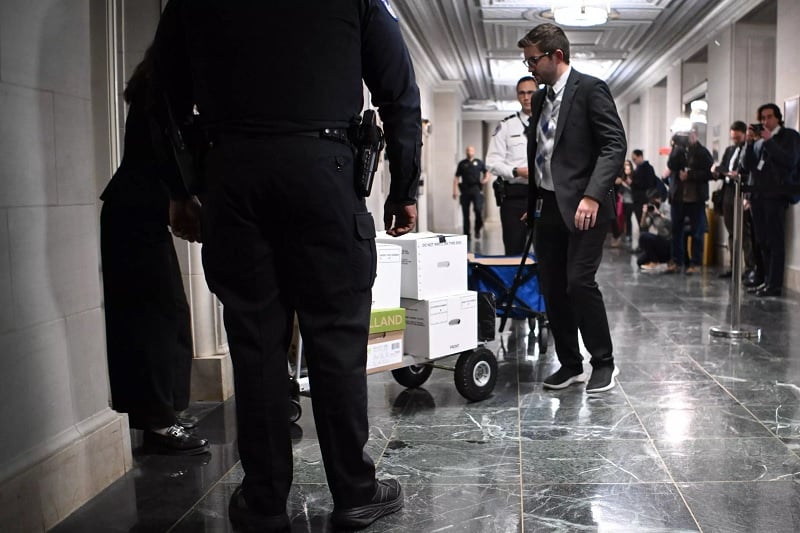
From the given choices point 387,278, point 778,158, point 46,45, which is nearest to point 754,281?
point 778,158

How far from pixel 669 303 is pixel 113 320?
541cm

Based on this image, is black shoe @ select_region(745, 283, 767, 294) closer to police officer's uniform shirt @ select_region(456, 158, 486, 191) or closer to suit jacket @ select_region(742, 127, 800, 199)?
suit jacket @ select_region(742, 127, 800, 199)

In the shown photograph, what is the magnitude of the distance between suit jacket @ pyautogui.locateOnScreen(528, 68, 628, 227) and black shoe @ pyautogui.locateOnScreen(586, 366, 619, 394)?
73 cm

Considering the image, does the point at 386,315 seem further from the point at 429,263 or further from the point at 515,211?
the point at 515,211

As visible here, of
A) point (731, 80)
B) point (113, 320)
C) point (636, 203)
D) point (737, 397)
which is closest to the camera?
point (113, 320)

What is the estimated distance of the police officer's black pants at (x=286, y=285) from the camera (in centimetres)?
209

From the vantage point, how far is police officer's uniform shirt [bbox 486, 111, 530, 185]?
5.92 metres

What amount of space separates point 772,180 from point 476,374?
5.20 m

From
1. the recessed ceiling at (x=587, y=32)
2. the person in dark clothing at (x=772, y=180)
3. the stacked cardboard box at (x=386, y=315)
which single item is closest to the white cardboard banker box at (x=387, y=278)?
the stacked cardboard box at (x=386, y=315)

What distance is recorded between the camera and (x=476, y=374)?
3.91 meters

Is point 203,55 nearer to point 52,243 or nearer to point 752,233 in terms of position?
point 52,243

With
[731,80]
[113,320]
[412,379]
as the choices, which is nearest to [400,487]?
[113,320]

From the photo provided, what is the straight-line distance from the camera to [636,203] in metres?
13.6

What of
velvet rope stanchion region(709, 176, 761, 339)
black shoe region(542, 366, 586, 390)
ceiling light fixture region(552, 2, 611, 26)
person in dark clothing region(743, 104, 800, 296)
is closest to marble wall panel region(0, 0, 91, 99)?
black shoe region(542, 366, 586, 390)
